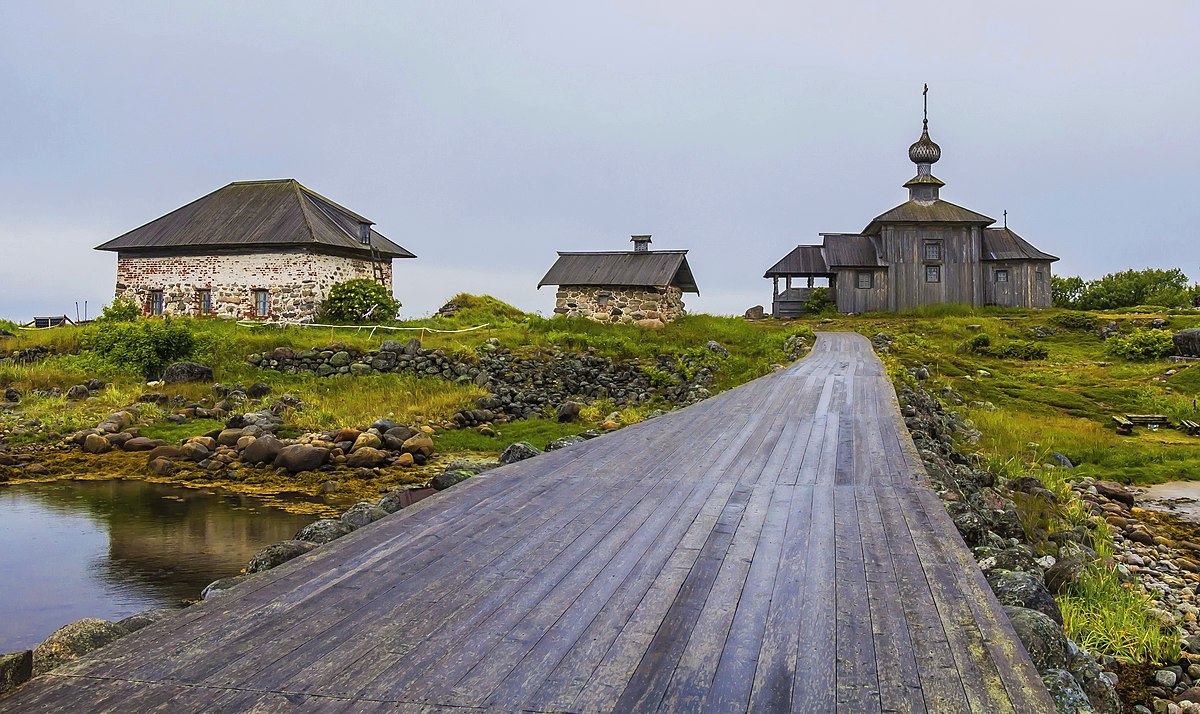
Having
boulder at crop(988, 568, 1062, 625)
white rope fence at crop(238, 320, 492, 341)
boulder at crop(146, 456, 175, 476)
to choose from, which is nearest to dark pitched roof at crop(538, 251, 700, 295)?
white rope fence at crop(238, 320, 492, 341)

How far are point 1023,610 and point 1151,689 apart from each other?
2.28m

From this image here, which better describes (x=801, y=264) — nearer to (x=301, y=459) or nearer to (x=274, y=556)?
(x=301, y=459)

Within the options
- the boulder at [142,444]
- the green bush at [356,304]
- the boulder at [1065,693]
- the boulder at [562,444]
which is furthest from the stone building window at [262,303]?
the boulder at [1065,693]

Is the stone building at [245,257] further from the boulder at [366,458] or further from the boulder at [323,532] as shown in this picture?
the boulder at [323,532]

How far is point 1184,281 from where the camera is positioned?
46.4 m

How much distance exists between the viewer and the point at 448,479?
7559 millimetres

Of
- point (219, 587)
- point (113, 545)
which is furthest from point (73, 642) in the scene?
point (113, 545)

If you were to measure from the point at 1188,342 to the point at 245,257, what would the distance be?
30.8 metres

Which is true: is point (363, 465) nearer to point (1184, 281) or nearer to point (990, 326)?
point (990, 326)

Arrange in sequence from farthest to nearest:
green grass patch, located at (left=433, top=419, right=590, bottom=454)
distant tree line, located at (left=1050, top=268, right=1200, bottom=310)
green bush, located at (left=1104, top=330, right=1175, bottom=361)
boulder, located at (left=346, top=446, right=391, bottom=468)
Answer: distant tree line, located at (left=1050, top=268, right=1200, bottom=310) → green bush, located at (left=1104, top=330, right=1175, bottom=361) → green grass patch, located at (left=433, top=419, right=590, bottom=454) → boulder, located at (left=346, top=446, right=391, bottom=468)

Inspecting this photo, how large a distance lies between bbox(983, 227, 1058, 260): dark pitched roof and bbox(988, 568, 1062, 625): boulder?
35984 millimetres

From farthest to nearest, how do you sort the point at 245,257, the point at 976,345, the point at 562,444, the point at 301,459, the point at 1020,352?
the point at 245,257, the point at 976,345, the point at 1020,352, the point at 301,459, the point at 562,444

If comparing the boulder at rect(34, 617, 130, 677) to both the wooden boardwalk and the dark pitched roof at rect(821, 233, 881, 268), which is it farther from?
the dark pitched roof at rect(821, 233, 881, 268)

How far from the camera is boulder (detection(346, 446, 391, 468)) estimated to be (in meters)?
15.1
